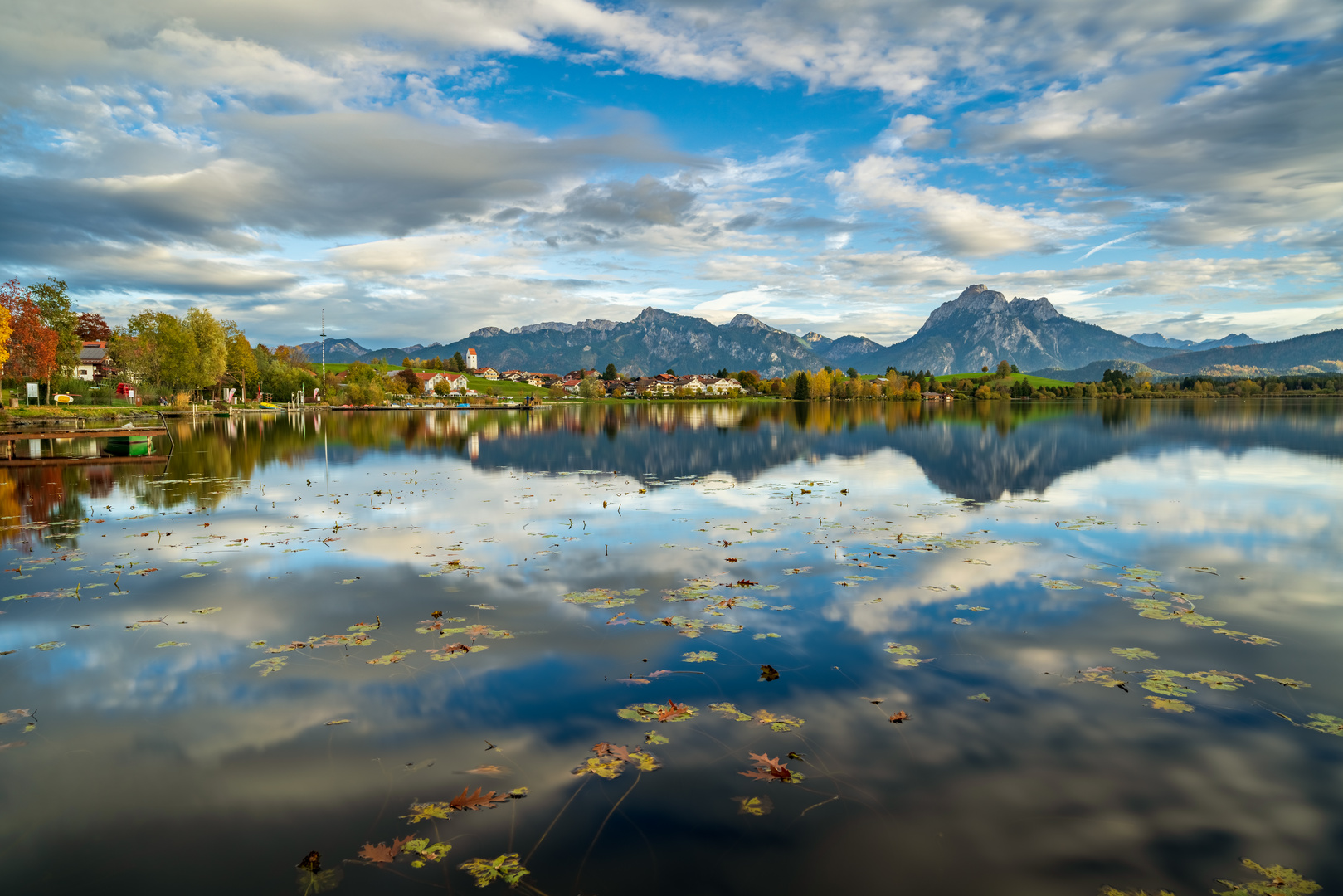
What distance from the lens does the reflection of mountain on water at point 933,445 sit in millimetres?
37938

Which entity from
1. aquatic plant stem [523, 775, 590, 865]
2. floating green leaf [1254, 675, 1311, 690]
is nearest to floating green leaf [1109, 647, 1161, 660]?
floating green leaf [1254, 675, 1311, 690]

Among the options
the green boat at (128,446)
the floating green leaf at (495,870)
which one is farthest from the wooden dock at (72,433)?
the floating green leaf at (495,870)

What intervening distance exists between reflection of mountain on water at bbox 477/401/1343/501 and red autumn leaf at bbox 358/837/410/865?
2601 centimetres

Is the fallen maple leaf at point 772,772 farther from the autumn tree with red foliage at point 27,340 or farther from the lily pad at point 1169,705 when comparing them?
the autumn tree with red foliage at point 27,340

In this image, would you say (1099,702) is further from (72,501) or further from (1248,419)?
(1248,419)

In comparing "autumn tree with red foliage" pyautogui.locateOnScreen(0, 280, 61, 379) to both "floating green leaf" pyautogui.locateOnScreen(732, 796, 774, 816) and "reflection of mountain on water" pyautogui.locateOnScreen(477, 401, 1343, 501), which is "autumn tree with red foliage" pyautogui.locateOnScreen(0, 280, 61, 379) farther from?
"floating green leaf" pyautogui.locateOnScreen(732, 796, 774, 816)

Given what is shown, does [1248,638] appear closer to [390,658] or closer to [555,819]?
[555,819]

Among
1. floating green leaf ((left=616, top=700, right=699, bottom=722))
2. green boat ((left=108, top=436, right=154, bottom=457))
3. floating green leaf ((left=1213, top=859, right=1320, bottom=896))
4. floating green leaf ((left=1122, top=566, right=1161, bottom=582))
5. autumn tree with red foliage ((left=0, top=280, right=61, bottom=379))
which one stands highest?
autumn tree with red foliage ((left=0, top=280, right=61, bottom=379))

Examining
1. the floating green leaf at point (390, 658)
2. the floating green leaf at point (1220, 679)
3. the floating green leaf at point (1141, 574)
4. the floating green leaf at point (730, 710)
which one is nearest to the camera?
the floating green leaf at point (730, 710)

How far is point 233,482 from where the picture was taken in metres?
32.3

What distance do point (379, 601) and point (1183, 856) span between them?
13.7 meters

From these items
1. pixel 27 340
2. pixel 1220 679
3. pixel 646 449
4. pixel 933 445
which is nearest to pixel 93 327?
pixel 27 340

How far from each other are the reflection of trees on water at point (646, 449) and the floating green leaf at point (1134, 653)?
56.6ft

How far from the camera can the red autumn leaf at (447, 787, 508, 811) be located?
6.81 metres
